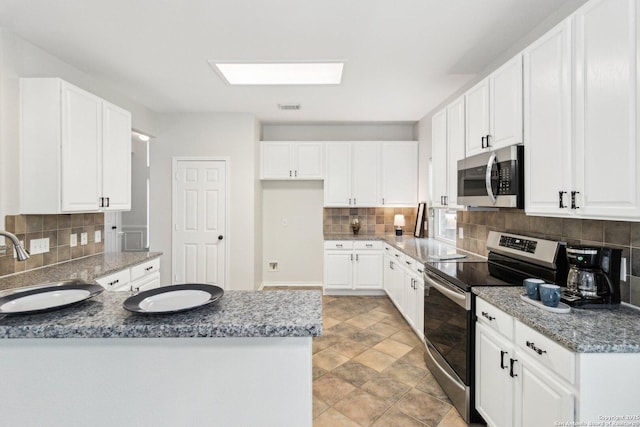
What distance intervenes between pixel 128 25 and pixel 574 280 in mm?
3252

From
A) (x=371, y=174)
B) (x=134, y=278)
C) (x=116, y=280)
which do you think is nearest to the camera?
(x=116, y=280)

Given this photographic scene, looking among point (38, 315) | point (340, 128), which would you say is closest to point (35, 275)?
point (38, 315)

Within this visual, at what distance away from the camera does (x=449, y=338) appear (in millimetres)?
2135

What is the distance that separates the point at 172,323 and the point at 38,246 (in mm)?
2268

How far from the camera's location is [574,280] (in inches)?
A: 60.6

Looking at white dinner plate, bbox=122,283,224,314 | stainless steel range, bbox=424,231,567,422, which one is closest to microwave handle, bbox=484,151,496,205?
stainless steel range, bbox=424,231,567,422

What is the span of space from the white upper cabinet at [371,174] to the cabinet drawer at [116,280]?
2.84 metres

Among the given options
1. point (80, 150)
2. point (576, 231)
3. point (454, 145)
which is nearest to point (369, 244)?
point (454, 145)

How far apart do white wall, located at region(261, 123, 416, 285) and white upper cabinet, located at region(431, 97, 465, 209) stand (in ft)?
6.23

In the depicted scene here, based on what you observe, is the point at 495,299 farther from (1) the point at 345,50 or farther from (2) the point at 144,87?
(2) the point at 144,87

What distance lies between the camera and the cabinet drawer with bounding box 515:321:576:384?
3.91 feet

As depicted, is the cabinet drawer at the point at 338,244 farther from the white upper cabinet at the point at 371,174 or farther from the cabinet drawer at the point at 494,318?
the cabinet drawer at the point at 494,318

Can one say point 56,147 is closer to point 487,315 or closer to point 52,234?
point 52,234

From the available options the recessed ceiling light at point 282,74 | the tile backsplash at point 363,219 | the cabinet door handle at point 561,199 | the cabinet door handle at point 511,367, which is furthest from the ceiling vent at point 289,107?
the cabinet door handle at point 511,367
